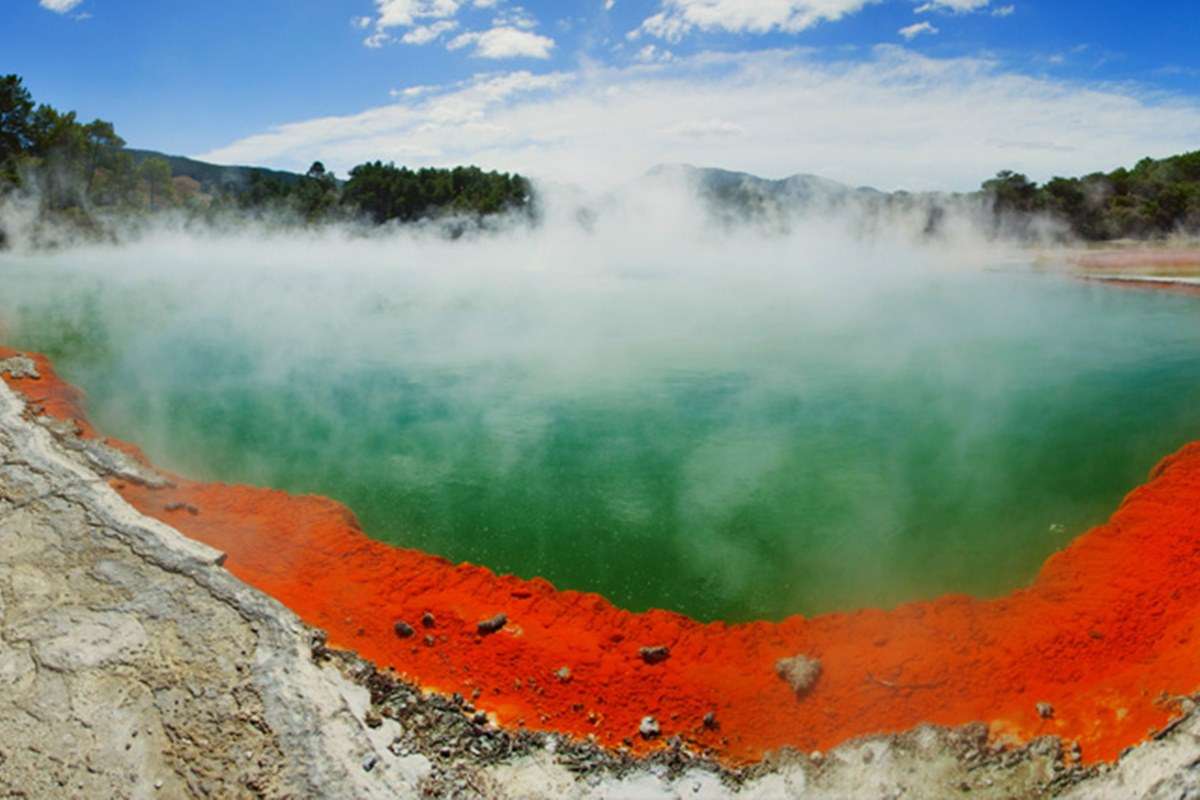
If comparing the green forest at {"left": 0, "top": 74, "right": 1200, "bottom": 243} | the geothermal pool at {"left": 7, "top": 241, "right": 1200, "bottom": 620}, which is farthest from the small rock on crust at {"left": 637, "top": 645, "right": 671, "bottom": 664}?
the green forest at {"left": 0, "top": 74, "right": 1200, "bottom": 243}

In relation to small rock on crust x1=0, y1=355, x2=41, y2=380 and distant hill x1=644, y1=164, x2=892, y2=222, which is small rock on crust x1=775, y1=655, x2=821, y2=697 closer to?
small rock on crust x1=0, y1=355, x2=41, y2=380

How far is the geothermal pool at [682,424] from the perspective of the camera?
704 centimetres

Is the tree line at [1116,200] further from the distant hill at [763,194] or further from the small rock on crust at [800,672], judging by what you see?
the small rock on crust at [800,672]

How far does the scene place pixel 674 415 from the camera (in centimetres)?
1023

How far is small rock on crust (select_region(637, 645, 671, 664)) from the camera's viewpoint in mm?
5672

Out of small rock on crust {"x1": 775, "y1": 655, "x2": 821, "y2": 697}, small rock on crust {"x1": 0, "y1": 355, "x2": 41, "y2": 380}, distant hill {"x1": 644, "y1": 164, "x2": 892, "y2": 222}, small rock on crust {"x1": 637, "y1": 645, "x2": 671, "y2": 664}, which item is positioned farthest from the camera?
distant hill {"x1": 644, "y1": 164, "x2": 892, "y2": 222}

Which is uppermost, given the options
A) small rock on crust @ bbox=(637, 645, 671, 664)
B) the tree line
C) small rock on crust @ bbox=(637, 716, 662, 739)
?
the tree line

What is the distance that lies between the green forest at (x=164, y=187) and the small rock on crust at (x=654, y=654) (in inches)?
1384

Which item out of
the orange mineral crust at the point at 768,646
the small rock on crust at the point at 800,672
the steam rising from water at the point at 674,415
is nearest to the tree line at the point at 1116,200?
the steam rising from water at the point at 674,415

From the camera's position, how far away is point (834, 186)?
42.1 meters

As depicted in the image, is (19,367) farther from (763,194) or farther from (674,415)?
(763,194)

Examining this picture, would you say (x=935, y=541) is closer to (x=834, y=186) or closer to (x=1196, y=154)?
(x=1196, y=154)

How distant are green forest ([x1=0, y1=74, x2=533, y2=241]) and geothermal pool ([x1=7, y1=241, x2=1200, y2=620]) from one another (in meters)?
17.5

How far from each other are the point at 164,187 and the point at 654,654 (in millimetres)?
42216
